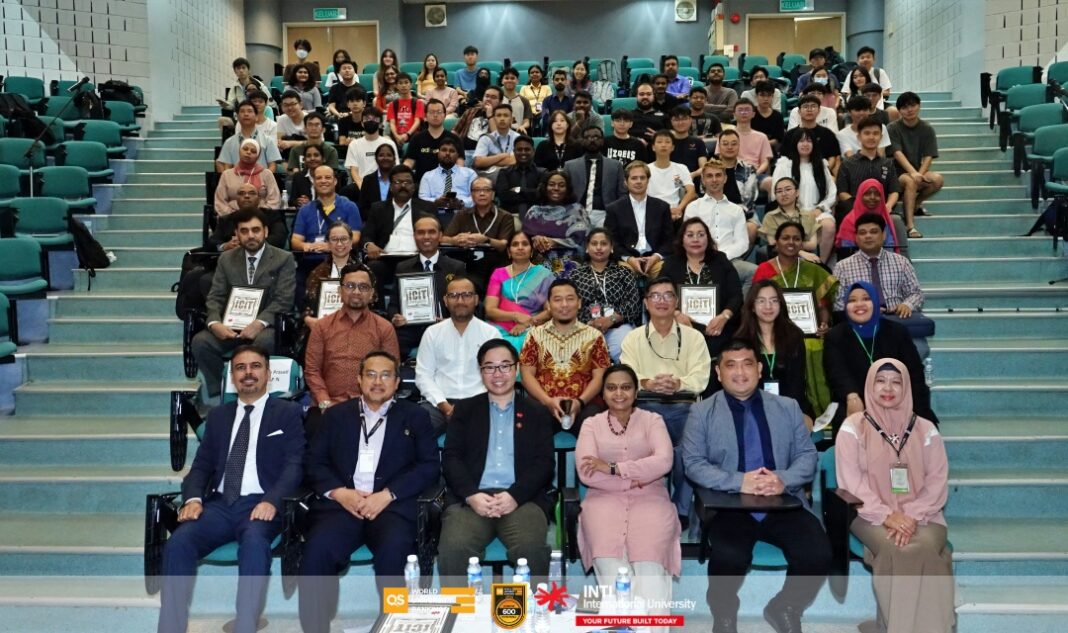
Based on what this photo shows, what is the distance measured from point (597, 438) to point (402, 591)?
1341mm

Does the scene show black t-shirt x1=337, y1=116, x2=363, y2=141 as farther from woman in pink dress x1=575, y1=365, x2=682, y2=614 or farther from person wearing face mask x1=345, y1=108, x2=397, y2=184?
woman in pink dress x1=575, y1=365, x2=682, y2=614

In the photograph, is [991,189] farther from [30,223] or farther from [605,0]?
[605,0]

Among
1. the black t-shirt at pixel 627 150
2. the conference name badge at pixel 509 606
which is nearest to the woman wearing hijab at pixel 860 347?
the conference name badge at pixel 509 606

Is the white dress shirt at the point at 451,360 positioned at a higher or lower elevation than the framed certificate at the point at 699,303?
lower

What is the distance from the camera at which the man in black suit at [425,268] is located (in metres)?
5.39

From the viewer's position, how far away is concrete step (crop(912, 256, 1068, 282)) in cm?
640

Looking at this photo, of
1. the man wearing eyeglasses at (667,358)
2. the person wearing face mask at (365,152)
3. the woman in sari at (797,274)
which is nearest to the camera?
the man wearing eyeglasses at (667,358)

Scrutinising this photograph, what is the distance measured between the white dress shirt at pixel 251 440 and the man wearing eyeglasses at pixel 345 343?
54 cm

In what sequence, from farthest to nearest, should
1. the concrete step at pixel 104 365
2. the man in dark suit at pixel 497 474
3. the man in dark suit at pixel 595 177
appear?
1. the man in dark suit at pixel 595 177
2. the concrete step at pixel 104 365
3. the man in dark suit at pixel 497 474

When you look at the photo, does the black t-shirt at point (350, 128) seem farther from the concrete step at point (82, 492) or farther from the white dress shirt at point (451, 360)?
the concrete step at point (82, 492)

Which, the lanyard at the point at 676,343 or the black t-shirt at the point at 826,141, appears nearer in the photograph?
the lanyard at the point at 676,343

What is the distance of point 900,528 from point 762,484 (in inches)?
20.4

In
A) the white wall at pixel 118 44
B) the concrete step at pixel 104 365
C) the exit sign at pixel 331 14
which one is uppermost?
the exit sign at pixel 331 14

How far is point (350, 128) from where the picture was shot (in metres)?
8.60
